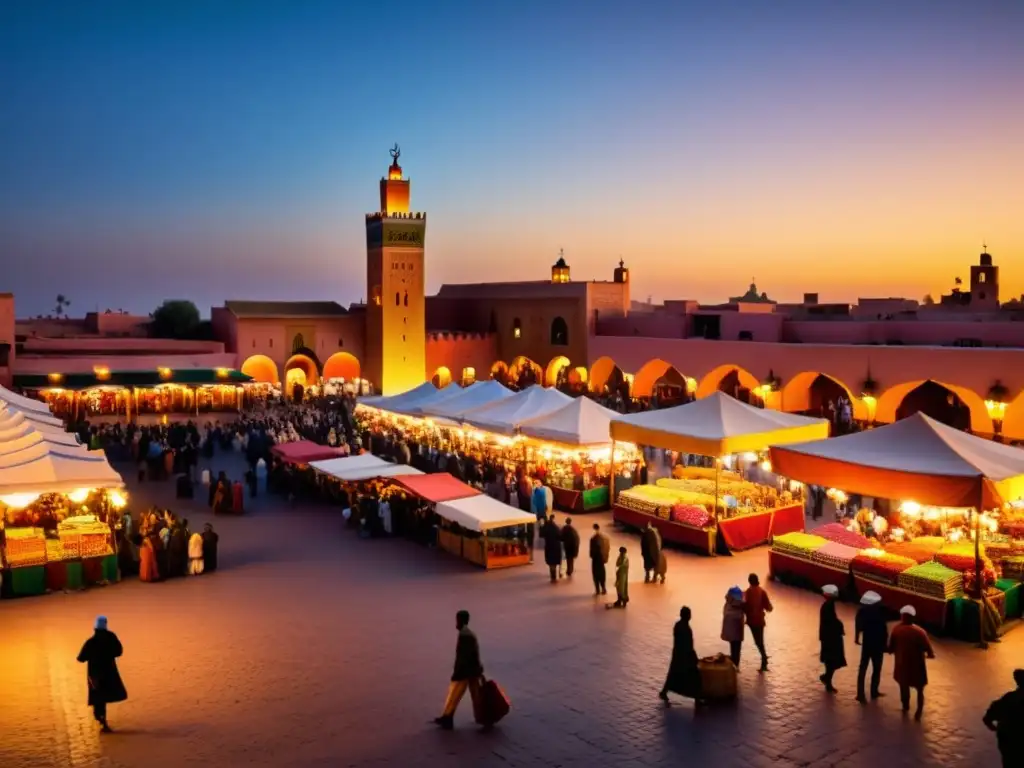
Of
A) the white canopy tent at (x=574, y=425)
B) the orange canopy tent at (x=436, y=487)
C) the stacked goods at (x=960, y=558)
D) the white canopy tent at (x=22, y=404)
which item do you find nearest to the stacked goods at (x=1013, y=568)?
the stacked goods at (x=960, y=558)

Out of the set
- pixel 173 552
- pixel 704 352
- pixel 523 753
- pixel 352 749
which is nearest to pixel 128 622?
pixel 173 552

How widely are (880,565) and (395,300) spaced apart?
98.2 ft

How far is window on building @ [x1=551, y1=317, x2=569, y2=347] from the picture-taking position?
121ft

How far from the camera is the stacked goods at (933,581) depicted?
9.42m

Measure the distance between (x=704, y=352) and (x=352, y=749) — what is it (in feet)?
76.9

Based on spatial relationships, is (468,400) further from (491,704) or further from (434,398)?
(491,704)

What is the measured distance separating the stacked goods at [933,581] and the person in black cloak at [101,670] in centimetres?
764

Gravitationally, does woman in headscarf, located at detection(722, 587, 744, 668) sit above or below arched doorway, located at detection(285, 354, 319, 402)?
below

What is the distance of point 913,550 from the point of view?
35.2 feet

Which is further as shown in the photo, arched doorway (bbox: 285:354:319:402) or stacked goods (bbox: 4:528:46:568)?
arched doorway (bbox: 285:354:319:402)

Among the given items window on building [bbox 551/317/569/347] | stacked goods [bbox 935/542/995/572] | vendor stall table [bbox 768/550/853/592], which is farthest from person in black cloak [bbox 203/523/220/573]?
window on building [bbox 551/317/569/347]

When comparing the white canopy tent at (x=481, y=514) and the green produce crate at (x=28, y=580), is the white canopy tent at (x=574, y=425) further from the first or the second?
the green produce crate at (x=28, y=580)

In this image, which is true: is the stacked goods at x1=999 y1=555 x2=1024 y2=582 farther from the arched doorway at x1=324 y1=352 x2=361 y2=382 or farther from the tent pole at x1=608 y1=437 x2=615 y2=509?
the arched doorway at x1=324 y1=352 x2=361 y2=382

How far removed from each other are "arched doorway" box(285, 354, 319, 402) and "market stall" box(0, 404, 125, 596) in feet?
79.7
